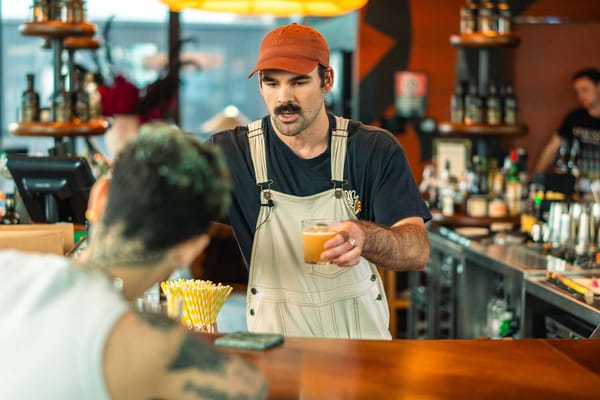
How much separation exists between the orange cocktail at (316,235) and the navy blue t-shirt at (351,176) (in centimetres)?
44

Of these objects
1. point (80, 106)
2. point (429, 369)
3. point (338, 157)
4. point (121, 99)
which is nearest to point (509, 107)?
point (121, 99)

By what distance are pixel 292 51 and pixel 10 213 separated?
2.57 metres

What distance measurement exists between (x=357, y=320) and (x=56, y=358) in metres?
1.64

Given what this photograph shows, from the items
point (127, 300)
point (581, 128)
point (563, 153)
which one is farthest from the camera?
point (581, 128)

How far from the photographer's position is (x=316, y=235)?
251cm

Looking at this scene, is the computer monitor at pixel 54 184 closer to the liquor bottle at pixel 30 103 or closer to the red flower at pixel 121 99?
the red flower at pixel 121 99

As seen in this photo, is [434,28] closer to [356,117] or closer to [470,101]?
[356,117]

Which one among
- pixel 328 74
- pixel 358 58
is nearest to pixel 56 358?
pixel 328 74

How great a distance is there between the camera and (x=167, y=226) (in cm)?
151

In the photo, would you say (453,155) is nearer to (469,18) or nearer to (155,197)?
(469,18)

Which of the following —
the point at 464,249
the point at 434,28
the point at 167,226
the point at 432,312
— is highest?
the point at 434,28

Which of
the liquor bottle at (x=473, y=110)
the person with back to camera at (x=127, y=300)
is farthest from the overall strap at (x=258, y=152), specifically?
the liquor bottle at (x=473, y=110)

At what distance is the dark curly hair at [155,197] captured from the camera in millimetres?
1496

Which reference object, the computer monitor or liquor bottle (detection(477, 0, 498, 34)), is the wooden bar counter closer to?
the computer monitor
